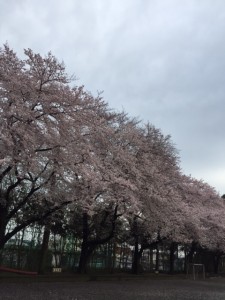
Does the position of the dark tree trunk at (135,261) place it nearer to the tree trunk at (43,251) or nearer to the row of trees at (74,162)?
the row of trees at (74,162)

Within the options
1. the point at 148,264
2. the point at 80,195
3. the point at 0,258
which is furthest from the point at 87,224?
the point at 148,264

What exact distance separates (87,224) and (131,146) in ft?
19.3

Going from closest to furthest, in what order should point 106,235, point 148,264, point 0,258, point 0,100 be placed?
point 0,100 < point 0,258 < point 106,235 < point 148,264

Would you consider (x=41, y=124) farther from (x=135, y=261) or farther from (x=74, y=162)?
(x=135, y=261)

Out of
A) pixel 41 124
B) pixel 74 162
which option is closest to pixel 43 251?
pixel 74 162

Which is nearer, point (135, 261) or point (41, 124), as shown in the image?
point (41, 124)

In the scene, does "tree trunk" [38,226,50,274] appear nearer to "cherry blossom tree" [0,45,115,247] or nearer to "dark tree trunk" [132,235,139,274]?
"cherry blossom tree" [0,45,115,247]

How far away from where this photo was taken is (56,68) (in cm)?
1777

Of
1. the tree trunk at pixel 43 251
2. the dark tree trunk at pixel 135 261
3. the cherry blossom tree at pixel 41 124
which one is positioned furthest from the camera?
the dark tree trunk at pixel 135 261

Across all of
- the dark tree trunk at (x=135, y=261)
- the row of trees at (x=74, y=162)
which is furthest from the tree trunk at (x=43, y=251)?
the dark tree trunk at (x=135, y=261)

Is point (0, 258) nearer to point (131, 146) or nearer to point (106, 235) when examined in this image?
point (106, 235)

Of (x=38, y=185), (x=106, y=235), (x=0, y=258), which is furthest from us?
(x=106, y=235)

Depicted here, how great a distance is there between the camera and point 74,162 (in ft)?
61.0

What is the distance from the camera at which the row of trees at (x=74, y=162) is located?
17.2 m
